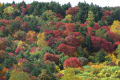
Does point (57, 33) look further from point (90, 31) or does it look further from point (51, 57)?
point (51, 57)

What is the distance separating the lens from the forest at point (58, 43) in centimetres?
4656

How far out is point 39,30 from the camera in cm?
8294

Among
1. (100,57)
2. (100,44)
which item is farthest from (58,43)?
(100,57)

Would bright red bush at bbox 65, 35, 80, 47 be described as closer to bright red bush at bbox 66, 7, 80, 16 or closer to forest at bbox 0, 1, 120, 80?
forest at bbox 0, 1, 120, 80

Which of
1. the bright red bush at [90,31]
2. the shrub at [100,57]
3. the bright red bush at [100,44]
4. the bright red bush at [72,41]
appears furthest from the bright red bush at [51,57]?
the bright red bush at [90,31]

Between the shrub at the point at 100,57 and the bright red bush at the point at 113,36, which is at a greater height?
the bright red bush at the point at 113,36

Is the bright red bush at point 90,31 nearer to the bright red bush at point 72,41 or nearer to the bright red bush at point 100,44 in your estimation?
the bright red bush at point 100,44

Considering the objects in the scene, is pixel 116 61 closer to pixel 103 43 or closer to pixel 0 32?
pixel 103 43

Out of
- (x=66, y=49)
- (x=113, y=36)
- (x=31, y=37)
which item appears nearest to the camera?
(x=66, y=49)

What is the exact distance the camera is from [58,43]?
66.3 metres

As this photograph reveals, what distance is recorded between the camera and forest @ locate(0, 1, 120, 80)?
4656 centimetres

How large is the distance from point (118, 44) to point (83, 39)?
22.7ft

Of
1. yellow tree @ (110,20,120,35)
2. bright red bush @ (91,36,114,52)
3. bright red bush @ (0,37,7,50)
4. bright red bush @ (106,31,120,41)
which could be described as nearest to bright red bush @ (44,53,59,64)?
bright red bush @ (0,37,7,50)

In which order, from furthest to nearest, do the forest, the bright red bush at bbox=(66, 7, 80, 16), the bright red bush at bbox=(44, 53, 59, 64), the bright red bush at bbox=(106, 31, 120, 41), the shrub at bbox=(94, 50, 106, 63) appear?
the bright red bush at bbox=(66, 7, 80, 16) < the bright red bush at bbox=(106, 31, 120, 41) < the shrub at bbox=(94, 50, 106, 63) < the bright red bush at bbox=(44, 53, 59, 64) < the forest
